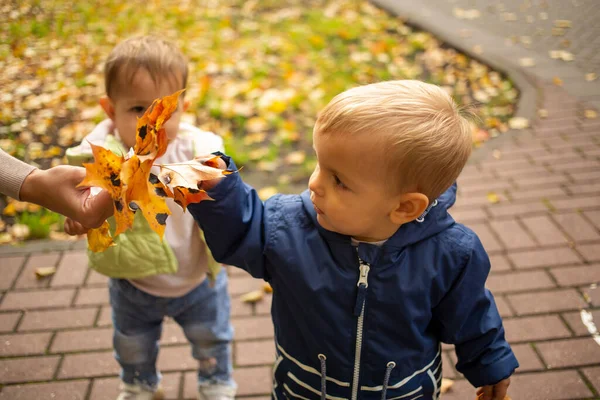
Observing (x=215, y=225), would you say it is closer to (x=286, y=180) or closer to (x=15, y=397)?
(x=15, y=397)

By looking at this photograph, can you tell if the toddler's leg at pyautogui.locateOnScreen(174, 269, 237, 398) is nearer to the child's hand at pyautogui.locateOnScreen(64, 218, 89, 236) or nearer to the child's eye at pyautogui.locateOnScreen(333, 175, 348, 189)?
the child's hand at pyautogui.locateOnScreen(64, 218, 89, 236)

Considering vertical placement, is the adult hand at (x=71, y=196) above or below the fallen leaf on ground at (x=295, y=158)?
above

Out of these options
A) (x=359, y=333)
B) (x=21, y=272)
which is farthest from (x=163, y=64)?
(x=21, y=272)

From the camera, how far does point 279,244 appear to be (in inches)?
59.6

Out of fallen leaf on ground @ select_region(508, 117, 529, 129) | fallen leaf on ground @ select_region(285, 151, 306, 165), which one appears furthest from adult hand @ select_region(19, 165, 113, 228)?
fallen leaf on ground @ select_region(508, 117, 529, 129)

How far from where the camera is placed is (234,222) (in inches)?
56.7

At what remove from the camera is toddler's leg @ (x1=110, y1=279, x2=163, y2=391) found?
79.7 inches

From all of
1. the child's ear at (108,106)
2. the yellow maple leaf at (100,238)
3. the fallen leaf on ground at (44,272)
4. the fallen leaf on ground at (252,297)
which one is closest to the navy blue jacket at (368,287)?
the yellow maple leaf at (100,238)

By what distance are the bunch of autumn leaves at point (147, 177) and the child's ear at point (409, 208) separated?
460 millimetres

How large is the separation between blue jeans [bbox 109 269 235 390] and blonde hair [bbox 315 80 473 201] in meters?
1.02

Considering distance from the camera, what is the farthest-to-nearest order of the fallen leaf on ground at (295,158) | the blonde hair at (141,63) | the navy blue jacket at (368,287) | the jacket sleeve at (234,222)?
the fallen leaf on ground at (295,158) < the blonde hair at (141,63) < the navy blue jacket at (368,287) < the jacket sleeve at (234,222)

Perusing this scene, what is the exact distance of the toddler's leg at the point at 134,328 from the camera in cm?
202

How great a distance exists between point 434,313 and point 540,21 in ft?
20.7

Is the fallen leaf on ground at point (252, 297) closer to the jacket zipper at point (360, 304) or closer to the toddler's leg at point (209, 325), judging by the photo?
the toddler's leg at point (209, 325)
